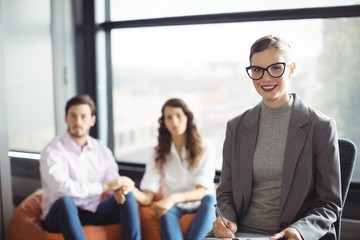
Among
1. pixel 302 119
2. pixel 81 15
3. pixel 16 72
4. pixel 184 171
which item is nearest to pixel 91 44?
pixel 81 15

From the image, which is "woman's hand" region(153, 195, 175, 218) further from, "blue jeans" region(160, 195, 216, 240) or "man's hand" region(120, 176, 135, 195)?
"man's hand" region(120, 176, 135, 195)

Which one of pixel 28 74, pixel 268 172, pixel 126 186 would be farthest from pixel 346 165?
pixel 28 74

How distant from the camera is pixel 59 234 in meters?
2.46

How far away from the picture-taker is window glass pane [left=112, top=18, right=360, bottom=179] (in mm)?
2695

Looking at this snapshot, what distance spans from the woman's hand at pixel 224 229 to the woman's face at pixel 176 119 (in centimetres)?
97

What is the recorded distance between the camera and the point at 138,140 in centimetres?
349

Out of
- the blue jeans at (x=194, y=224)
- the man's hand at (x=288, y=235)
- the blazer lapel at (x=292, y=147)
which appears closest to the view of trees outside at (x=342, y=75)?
the blue jeans at (x=194, y=224)

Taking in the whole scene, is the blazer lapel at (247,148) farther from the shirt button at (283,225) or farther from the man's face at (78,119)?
the man's face at (78,119)

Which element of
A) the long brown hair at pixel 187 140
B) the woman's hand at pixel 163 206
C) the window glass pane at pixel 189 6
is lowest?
the woman's hand at pixel 163 206

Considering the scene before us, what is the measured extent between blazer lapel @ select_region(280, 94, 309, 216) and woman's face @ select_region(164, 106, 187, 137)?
3.34 feet

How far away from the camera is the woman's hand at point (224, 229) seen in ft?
5.54

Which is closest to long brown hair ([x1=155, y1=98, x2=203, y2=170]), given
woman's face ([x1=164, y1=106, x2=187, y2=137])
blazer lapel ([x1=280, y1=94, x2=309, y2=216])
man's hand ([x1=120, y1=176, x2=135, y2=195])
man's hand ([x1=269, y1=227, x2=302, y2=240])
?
woman's face ([x1=164, y1=106, x2=187, y2=137])

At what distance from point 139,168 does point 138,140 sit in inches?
10.5

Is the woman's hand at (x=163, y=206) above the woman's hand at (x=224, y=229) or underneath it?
underneath
